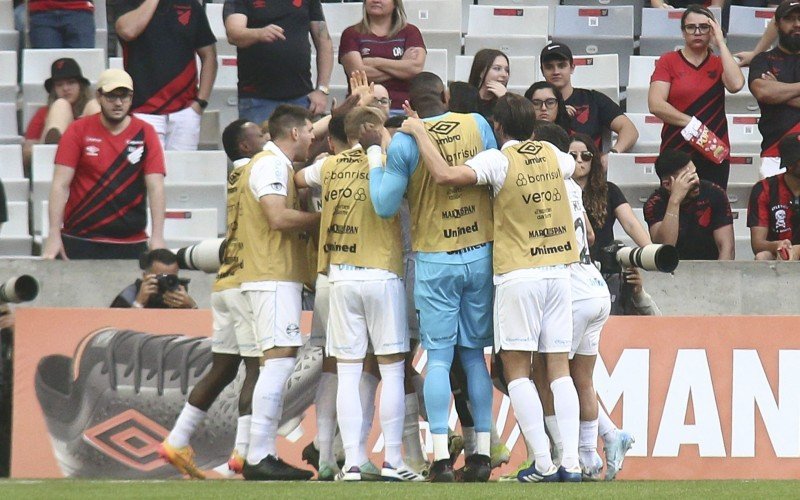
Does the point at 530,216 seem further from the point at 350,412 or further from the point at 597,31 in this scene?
the point at 597,31

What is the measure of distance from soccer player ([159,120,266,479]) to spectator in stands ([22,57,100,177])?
10.3 feet

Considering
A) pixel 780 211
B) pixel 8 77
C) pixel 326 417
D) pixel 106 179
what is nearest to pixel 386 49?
pixel 106 179

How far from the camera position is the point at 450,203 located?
24.7 ft

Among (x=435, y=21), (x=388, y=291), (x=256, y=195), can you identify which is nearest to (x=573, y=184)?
(x=388, y=291)

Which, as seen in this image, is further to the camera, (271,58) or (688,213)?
(271,58)

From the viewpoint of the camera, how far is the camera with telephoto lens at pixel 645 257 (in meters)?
8.05

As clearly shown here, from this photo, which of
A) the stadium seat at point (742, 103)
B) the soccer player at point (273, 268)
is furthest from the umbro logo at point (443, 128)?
the stadium seat at point (742, 103)

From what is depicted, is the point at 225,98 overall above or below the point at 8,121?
above

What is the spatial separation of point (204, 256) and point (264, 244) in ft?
2.52

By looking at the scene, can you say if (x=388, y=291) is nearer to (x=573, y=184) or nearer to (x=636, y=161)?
(x=573, y=184)

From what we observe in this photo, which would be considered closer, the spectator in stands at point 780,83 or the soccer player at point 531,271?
the soccer player at point 531,271

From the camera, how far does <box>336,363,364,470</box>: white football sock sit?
7.59m

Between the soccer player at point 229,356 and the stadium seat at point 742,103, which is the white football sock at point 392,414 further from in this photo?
the stadium seat at point 742,103

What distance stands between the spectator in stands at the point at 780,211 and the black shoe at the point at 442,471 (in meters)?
3.36
